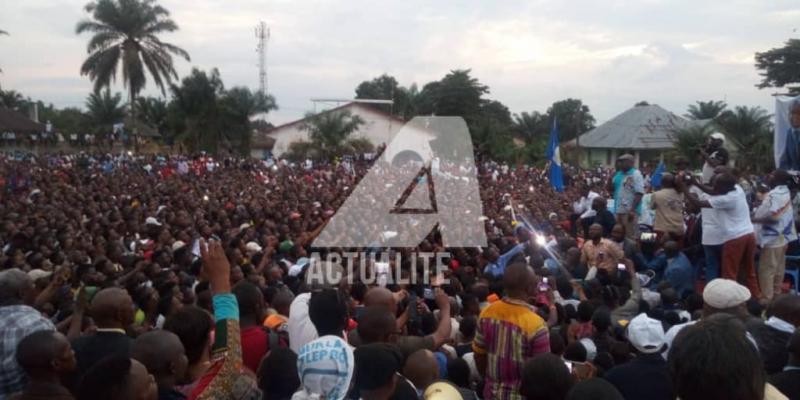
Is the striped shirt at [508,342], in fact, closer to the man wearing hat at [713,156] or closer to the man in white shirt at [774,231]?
the man in white shirt at [774,231]

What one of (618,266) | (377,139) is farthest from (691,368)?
(377,139)

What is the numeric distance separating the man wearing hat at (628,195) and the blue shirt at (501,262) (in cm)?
147

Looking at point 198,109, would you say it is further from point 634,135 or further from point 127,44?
point 634,135

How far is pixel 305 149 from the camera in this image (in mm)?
38719

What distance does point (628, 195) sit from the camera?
870 centimetres

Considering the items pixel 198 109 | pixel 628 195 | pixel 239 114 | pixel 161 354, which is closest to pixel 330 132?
pixel 239 114

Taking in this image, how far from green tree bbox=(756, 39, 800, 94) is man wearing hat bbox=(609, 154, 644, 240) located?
1300 inches

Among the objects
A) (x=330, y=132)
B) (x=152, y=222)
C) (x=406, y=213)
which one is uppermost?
(x=330, y=132)

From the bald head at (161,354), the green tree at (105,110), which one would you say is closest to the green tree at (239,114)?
the green tree at (105,110)

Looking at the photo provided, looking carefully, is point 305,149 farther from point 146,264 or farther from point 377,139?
point 146,264

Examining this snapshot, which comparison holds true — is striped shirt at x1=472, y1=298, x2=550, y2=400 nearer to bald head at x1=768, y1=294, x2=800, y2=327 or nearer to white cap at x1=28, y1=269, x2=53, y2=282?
bald head at x1=768, y1=294, x2=800, y2=327

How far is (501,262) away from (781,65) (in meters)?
37.0

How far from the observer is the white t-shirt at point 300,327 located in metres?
3.64

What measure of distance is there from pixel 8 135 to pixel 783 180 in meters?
39.3
